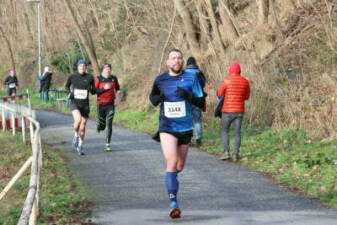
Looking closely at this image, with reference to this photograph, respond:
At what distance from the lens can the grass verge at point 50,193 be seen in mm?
6660

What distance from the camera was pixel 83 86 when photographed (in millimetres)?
11703

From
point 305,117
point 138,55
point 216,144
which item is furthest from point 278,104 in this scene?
point 138,55

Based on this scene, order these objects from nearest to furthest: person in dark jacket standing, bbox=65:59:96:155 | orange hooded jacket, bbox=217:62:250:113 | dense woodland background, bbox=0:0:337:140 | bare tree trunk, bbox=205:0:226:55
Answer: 1. orange hooded jacket, bbox=217:62:250:113
2. person in dark jacket standing, bbox=65:59:96:155
3. dense woodland background, bbox=0:0:337:140
4. bare tree trunk, bbox=205:0:226:55

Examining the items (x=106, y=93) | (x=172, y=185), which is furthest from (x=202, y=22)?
(x=172, y=185)

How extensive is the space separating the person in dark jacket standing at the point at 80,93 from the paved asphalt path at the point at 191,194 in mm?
710

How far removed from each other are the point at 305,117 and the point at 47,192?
22.5 ft

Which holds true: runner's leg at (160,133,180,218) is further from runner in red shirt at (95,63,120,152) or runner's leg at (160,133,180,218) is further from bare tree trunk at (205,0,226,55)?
bare tree trunk at (205,0,226,55)

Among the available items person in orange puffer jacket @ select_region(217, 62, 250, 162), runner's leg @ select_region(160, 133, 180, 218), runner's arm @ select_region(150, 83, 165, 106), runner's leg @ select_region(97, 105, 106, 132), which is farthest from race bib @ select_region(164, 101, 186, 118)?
runner's leg @ select_region(97, 105, 106, 132)

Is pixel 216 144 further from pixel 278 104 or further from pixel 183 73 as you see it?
pixel 183 73

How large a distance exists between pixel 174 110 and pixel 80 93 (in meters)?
5.59

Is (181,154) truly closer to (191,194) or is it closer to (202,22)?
(191,194)

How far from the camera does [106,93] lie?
473 inches

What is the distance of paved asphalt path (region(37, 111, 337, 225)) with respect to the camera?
6344 mm

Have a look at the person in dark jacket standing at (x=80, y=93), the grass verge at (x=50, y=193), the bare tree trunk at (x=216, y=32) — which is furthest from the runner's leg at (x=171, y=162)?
the bare tree trunk at (x=216, y=32)
